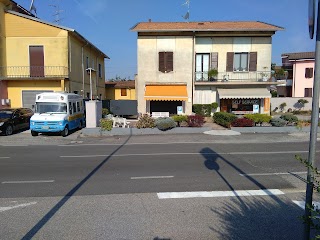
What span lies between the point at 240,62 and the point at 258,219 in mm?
22128

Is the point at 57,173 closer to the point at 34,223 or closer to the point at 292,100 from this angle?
the point at 34,223

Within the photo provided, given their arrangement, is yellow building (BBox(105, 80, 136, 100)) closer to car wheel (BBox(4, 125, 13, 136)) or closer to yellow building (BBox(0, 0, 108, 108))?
yellow building (BBox(0, 0, 108, 108))

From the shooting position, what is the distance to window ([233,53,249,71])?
81.7 ft

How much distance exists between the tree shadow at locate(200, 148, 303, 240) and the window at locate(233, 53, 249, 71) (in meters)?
20.4

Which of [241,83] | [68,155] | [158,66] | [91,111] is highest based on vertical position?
[158,66]

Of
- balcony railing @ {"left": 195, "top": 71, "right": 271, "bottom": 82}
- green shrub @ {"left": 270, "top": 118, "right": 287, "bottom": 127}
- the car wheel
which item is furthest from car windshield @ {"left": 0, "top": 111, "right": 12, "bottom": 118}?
green shrub @ {"left": 270, "top": 118, "right": 287, "bottom": 127}

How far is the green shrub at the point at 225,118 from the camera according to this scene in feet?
63.1

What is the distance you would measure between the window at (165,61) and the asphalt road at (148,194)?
1394 centimetres

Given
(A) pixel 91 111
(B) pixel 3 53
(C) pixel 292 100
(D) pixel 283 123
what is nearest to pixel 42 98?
(A) pixel 91 111

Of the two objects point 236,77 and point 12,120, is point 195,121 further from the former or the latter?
point 12,120

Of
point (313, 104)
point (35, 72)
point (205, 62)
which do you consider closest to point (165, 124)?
point (205, 62)

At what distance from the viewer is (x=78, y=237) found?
421 centimetres

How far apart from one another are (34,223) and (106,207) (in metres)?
1.32

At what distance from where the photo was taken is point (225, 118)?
19.8 meters
